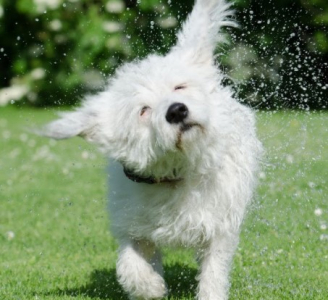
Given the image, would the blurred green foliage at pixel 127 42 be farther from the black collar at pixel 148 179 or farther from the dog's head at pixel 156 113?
the black collar at pixel 148 179

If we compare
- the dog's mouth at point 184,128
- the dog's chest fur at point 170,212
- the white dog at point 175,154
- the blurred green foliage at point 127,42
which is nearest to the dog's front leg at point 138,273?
the white dog at point 175,154

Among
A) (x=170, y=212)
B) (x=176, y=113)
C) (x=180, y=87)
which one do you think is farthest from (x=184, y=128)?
(x=170, y=212)

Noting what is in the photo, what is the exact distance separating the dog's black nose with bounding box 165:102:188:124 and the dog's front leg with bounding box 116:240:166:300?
91 cm

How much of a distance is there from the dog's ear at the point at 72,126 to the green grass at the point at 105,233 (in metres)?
0.21

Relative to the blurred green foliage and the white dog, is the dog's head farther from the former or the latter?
the blurred green foliage

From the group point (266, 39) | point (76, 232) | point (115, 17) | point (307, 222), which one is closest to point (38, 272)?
point (76, 232)

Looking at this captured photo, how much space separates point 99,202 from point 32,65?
839cm

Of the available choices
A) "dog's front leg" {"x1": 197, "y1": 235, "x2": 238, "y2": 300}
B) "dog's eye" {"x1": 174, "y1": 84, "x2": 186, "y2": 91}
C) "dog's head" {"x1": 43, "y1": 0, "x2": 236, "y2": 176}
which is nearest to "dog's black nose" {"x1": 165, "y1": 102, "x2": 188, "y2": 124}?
"dog's head" {"x1": 43, "y1": 0, "x2": 236, "y2": 176}

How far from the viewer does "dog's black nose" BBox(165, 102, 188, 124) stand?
3.65m

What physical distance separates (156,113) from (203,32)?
82 centimetres

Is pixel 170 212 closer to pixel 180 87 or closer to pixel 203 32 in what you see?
pixel 180 87

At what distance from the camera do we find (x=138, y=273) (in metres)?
4.18

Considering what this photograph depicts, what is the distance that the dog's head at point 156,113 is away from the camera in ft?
12.1

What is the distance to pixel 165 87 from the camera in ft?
12.6
